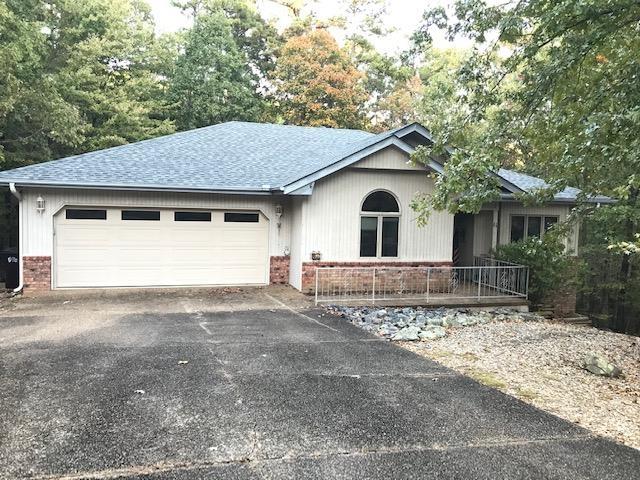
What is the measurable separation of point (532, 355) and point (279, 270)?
23.5ft

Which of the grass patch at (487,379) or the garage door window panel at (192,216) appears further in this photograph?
the garage door window panel at (192,216)

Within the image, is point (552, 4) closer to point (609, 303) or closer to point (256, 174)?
point (256, 174)

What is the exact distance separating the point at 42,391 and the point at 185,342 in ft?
7.67

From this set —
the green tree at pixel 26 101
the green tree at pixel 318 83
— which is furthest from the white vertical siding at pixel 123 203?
the green tree at pixel 318 83

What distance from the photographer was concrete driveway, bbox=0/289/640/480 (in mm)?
3785

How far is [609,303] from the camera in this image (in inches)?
727

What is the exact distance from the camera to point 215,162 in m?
13.3

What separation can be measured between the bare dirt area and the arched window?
356 centimetres

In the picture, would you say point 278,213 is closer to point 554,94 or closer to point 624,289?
point 554,94

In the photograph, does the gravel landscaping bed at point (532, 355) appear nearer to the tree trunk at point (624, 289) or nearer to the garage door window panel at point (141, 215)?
the tree trunk at point (624, 289)

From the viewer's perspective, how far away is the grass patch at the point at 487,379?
591cm

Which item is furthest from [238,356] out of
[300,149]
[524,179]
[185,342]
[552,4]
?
[524,179]

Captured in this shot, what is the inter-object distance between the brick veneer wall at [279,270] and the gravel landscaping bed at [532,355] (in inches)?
127

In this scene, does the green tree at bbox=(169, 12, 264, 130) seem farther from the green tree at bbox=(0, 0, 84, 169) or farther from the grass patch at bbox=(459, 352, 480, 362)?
the grass patch at bbox=(459, 352, 480, 362)
